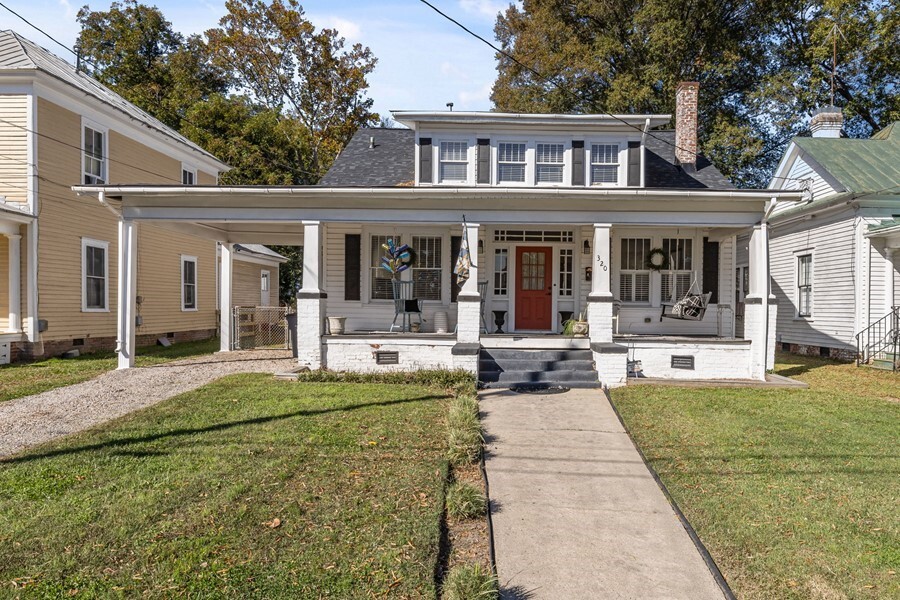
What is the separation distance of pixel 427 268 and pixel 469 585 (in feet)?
30.9

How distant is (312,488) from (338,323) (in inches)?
249

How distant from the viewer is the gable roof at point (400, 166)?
41.5 ft

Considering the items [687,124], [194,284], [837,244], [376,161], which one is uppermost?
[687,124]

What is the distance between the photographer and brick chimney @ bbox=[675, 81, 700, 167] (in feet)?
42.9

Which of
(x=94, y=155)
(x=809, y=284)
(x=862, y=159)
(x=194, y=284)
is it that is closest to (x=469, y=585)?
(x=94, y=155)

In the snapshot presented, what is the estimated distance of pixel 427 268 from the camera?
12.2 meters

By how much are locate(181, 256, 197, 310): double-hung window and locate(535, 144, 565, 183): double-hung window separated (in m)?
11.6

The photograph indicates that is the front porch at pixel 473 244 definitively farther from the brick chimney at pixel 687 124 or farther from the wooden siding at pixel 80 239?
the brick chimney at pixel 687 124

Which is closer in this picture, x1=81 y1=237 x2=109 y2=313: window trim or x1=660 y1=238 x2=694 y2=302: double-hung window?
x1=660 y1=238 x2=694 y2=302: double-hung window

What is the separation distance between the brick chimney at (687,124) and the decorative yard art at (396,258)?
727cm

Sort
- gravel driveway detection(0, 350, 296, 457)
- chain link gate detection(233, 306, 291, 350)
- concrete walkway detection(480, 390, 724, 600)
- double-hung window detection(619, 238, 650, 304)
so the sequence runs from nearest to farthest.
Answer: concrete walkway detection(480, 390, 724, 600) → gravel driveway detection(0, 350, 296, 457) → double-hung window detection(619, 238, 650, 304) → chain link gate detection(233, 306, 291, 350)

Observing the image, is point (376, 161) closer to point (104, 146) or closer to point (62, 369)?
point (104, 146)

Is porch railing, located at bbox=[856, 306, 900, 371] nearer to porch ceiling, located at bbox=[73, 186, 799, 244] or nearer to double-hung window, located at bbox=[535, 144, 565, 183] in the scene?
porch ceiling, located at bbox=[73, 186, 799, 244]

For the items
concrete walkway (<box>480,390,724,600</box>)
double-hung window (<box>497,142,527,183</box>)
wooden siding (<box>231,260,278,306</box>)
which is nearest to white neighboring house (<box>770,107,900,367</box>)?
double-hung window (<box>497,142,527,183</box>)
